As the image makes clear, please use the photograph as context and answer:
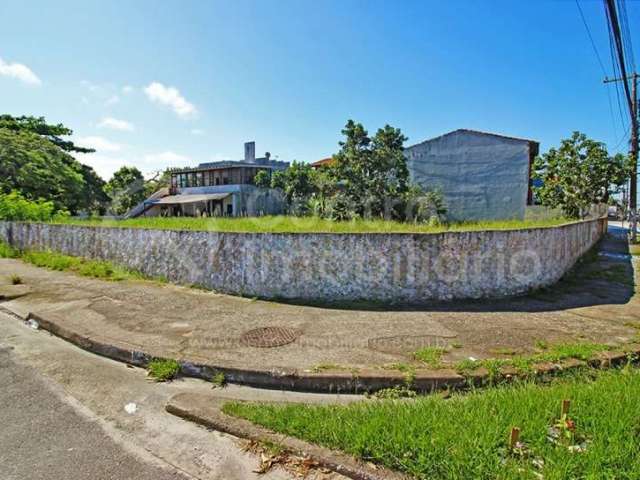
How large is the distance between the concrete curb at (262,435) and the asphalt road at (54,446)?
1.64ft

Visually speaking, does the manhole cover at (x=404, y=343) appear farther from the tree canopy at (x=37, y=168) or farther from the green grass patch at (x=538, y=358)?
the tree canopy at (x=37, y=168)

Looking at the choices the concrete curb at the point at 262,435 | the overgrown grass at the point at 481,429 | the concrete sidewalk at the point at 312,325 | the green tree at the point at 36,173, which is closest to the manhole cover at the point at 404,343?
the concrete sidewalk at the point at 312,325

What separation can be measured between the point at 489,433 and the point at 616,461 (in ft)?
2.27

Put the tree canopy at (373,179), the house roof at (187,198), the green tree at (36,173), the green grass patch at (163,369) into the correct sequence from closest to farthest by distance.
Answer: the green grass patch at (163,369), the tree canopy at (373,179), the green tree at (36,173), the house roof at (187,198)

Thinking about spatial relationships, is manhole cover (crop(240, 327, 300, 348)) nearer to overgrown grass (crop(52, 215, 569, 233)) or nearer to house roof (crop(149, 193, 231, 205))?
overgrown grass (crop(52, 215, 569, 233))

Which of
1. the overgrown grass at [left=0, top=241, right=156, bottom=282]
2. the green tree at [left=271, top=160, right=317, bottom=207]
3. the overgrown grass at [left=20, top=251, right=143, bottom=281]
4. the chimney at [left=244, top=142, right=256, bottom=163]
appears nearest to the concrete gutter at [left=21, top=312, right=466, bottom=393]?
the overgrown grass at [left=0, top=241, right=156, bottom=282]

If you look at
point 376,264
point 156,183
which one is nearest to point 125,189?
point 156,183

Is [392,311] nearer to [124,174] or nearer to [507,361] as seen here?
[507,361]

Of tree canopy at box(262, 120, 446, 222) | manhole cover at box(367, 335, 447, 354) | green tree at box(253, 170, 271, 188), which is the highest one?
green tree at box(253, 170, 271, 188)

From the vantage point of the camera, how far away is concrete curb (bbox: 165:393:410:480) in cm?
218

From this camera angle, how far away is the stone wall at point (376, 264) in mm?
5871

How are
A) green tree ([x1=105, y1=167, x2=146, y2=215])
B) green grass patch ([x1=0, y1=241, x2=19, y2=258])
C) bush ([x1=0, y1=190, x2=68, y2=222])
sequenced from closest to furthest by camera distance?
green grass patch ([x1=0, y1=241, x2=19, y2=258]), bush ([x1=0, y1=190, x2=68, y2=222]), green tree ([x1=105, y1=167, x2=146, y2=215])

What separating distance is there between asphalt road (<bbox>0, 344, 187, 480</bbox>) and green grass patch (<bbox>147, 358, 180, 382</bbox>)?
2.50 feet

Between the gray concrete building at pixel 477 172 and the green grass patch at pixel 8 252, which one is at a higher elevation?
the gray concrete building at pixel 477 172
